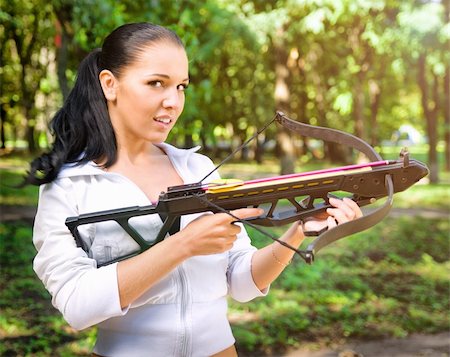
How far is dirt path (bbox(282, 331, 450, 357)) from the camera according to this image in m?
5.99

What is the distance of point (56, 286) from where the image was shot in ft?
4.68

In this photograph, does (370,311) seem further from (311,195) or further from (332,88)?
(332,88)

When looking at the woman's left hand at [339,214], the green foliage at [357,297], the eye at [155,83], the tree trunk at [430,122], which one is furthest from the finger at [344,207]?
the tree trunk at [430,122]

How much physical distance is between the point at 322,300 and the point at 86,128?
236 inches

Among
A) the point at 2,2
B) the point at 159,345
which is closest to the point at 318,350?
the point at 159,345

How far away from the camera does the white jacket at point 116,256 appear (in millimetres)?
1441

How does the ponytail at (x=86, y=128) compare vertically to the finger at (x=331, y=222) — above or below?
above

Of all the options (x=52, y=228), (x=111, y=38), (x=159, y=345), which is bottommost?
(x=159, y=345)

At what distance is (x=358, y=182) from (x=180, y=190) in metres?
0.37

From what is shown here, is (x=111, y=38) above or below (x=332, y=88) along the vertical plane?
above

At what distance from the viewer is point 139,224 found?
4.94 ft

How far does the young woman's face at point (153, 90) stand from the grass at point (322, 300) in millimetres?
4346

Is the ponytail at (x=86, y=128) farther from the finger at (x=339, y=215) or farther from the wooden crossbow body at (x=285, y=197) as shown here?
the finger at (x=339, y=215)

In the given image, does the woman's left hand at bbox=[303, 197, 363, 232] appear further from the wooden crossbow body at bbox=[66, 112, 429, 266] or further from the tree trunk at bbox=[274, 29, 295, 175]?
the tree trunk at bbox=[274, 29, 295, 175]
